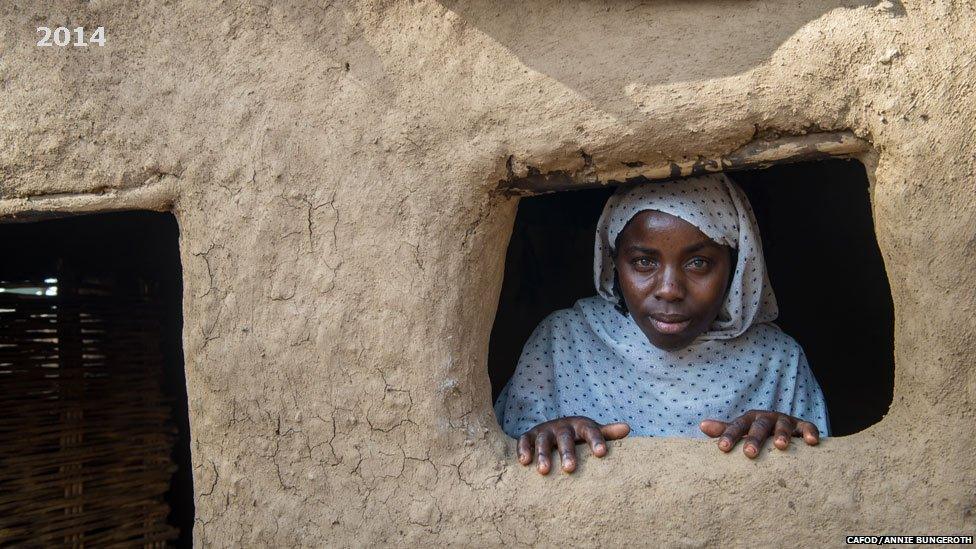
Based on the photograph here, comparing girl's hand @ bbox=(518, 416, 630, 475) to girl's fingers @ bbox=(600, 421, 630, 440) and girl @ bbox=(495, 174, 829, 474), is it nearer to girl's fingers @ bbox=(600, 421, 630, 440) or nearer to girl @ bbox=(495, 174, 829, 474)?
girl's fingers @ bbox=(600, 421, 630, 440)

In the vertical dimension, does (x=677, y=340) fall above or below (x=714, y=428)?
above

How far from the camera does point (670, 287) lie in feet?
7.89

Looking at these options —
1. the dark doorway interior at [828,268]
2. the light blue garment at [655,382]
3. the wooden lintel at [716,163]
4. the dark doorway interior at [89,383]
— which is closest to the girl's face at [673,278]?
the light blue garment at [655,382]

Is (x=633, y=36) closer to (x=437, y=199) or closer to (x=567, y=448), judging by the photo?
(x=437, y=199)

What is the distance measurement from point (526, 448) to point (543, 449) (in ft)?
0.18

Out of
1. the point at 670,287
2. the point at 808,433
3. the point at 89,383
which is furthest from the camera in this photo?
the point at 89,383

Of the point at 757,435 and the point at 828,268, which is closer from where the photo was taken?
the point at 757,435

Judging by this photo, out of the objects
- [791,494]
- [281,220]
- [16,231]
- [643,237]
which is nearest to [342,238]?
[281,220]

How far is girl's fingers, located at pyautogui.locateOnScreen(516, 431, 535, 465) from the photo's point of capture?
6.76ft

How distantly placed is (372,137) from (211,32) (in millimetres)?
513

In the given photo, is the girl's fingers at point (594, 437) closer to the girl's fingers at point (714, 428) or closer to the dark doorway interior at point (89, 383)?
the girl's fingers at point (714, 428)

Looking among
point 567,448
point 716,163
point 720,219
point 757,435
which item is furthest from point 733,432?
point 720,219

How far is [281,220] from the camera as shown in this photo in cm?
214

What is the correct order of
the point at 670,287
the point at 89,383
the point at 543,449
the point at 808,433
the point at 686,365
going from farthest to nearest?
1. the point at 89,383
2. the point at 686,365
3. the point at 670,287
4. the point at 543,449
5. the point at 808,433
